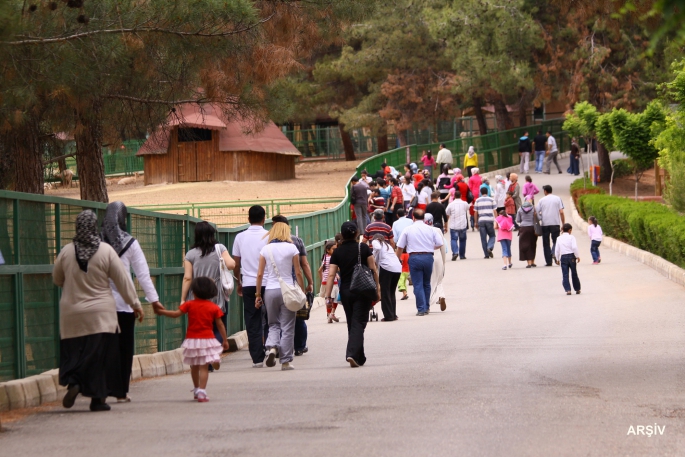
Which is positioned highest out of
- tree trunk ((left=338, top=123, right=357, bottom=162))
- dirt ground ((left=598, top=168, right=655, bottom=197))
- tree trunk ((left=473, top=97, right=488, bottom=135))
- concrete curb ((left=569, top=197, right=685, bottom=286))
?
tree trunk ((left=473, top=97, right=488, bottom=135))

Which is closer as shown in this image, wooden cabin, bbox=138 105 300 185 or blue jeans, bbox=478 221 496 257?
blue jeans, bbox=478 221 496 257

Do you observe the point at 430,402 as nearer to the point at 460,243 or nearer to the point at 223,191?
the point at 460,243

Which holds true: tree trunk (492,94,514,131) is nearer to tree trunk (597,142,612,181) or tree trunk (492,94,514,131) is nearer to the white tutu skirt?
tree trunk (597,142,612,181)

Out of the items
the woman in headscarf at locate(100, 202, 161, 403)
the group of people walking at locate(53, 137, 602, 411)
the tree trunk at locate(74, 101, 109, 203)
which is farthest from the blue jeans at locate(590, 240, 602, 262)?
the woman in headscarf at locate(100, 202, 161, 403)

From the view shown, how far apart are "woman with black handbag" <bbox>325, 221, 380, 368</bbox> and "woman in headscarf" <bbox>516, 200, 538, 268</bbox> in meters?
11.8

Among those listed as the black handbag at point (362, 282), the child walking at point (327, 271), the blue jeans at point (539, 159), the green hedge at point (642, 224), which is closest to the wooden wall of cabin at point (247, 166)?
the blue jeans at point (539, 159)

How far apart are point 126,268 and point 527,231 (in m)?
15.6

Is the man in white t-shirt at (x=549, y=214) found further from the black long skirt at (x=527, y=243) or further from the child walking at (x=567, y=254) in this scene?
the child walking at (x=567, y=254)

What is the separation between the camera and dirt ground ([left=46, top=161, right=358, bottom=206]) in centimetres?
4106

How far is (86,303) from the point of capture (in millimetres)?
8141

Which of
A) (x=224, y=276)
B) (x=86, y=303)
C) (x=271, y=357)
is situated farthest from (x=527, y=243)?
(x=86, y=303)

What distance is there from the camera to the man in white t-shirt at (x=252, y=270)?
11.7 metres

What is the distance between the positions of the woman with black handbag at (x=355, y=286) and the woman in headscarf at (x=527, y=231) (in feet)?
38.8

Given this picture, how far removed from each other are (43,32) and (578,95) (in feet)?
112
